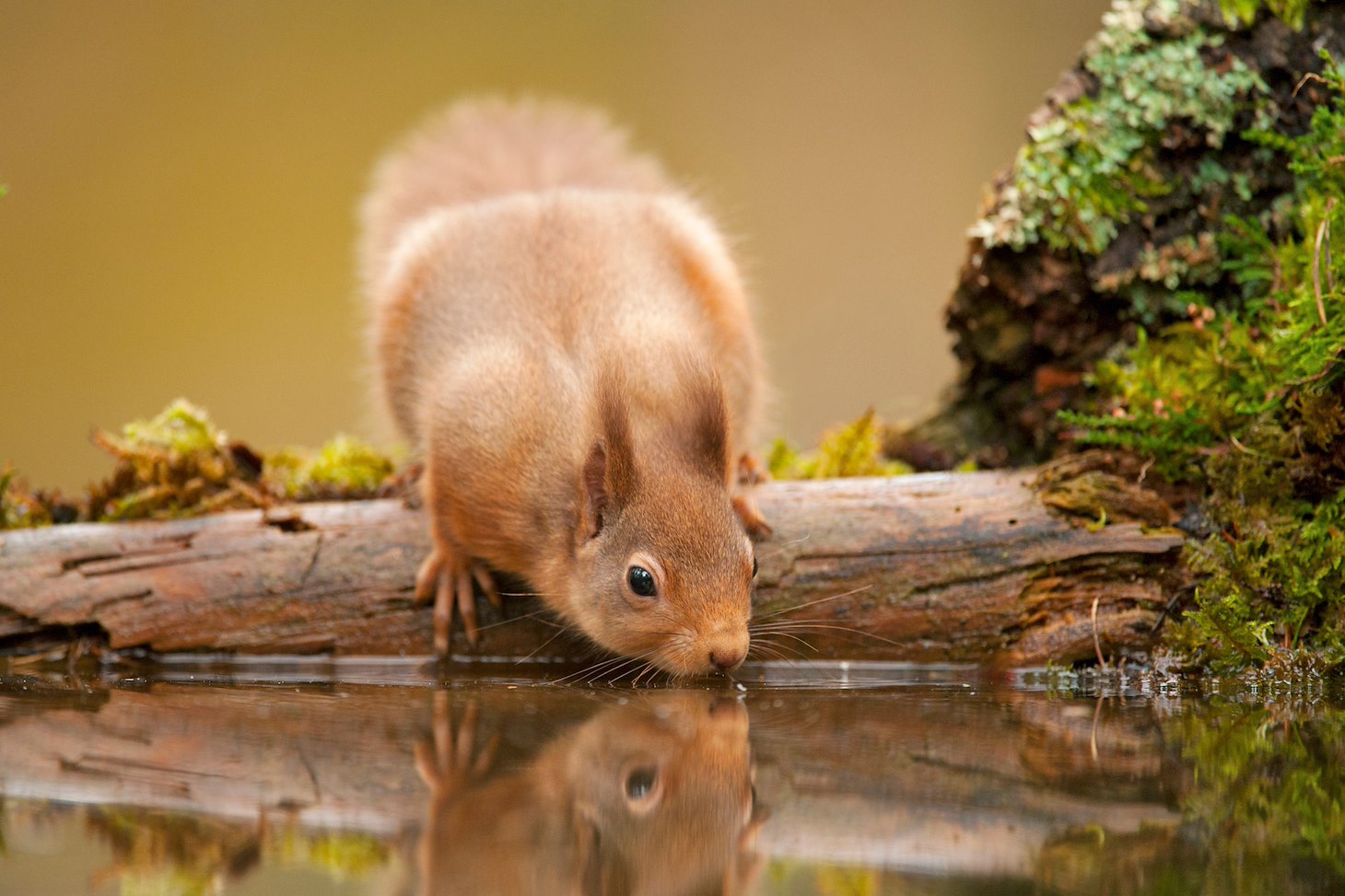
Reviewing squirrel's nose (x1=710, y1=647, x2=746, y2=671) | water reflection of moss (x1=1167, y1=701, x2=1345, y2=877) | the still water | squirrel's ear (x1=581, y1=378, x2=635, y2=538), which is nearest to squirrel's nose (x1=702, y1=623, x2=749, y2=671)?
squirrel's nose (x1=710, y1=647, x2=746, y2=671)

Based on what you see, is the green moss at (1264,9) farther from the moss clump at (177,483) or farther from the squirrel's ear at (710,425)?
the moss clump at (177,483)

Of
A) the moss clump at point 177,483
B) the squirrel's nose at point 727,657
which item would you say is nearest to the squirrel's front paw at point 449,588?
the moss clump at point 177,483

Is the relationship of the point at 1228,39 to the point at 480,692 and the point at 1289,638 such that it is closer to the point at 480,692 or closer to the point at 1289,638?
the point at 1289,638

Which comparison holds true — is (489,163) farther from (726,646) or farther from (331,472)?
(726,646)

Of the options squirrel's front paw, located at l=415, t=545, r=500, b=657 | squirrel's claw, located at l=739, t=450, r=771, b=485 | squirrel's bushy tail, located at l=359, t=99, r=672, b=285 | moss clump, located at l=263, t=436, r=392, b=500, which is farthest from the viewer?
squirrel's bushy tail, located at l=359, t=99, r=672, b=285

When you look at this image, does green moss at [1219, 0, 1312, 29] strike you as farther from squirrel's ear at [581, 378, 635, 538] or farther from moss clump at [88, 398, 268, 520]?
moss clump at [88, 398, 268, 520]

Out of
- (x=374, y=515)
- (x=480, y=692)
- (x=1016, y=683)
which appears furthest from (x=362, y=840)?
(x=374, y=515)
